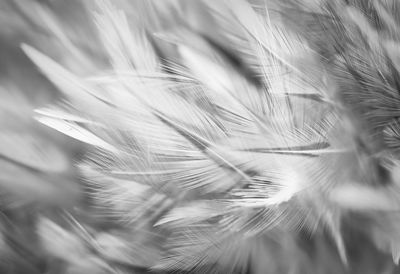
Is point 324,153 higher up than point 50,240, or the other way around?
point 324,153

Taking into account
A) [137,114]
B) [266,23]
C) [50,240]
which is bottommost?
[50,240]

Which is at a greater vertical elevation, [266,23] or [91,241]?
[266,23]

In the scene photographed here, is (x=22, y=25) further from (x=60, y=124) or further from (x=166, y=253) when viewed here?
(x=166, y=253)

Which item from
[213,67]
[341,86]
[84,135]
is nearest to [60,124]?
[84,135]

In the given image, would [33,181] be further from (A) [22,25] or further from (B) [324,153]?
(B) [324,153]

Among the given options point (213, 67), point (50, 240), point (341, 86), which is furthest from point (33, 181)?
point (341, 86)
